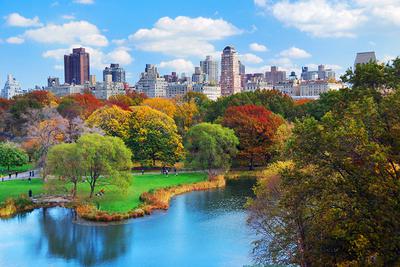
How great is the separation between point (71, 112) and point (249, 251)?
37816 millimetres

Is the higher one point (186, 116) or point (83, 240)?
point (186, 116)

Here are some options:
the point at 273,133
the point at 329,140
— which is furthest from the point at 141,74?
the point at 329,140

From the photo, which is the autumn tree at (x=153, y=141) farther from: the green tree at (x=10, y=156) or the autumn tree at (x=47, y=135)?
the green tree at (x=10, y=156)

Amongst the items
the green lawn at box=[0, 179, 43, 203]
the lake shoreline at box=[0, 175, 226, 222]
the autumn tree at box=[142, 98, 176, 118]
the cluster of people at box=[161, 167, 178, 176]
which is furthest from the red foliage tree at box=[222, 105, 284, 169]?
the green lawn at box=[0, 179, 43, 203]

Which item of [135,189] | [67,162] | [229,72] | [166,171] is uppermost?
[229,72]

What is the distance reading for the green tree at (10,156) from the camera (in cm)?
4053

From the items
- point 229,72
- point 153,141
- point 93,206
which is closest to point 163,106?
point 153,141

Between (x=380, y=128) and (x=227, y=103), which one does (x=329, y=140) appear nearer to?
(x=380, y=128)

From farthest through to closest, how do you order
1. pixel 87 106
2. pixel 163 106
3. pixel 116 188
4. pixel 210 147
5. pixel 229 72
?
pixel 229 72 → pixel 163 106 → pixel 87 106 → pixel 210 147 → pixel 116 188

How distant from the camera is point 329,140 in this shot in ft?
40.1

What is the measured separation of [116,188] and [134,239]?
8.36 meters

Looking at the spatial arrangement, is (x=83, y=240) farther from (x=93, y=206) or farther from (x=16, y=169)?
(x=16, y=169)

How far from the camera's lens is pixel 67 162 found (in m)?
28.3

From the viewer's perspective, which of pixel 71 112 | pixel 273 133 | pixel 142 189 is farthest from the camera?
pixel 71 112
